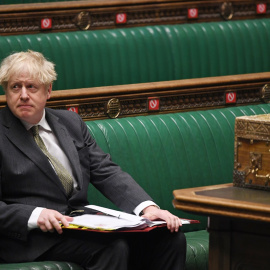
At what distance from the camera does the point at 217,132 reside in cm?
256

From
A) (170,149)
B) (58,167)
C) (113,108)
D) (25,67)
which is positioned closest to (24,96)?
(25,67)

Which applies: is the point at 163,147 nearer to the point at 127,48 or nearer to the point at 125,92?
the point at 125,92

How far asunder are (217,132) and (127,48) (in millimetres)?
664

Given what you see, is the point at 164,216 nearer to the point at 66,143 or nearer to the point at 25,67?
the point at 66,143

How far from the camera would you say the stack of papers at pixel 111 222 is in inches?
72.2

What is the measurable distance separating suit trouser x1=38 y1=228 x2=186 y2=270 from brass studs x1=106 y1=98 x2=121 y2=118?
0.56 metres

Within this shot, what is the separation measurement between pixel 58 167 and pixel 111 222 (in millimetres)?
223

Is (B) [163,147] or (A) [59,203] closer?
(A) [59,203]

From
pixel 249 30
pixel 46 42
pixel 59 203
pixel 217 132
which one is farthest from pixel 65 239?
pixel 249 30

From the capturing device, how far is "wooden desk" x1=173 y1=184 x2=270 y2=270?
1602 millimetres

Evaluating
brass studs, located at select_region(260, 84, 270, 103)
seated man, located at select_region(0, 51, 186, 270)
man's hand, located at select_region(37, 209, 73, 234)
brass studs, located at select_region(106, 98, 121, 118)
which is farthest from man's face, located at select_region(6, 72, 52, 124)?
brass studs, located at select_region(260, 84, 270, 103)

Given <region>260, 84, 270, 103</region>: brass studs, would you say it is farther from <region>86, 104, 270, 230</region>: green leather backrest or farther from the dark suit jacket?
the dark suit jacket

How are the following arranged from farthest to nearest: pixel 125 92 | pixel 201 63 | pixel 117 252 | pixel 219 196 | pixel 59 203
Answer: pixel 201 63 → pixel 125 92 → pixel 59 203 → pixel 117 252 → pixel 219 196

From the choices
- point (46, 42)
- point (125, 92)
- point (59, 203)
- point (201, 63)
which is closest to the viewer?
point (59, 203)
